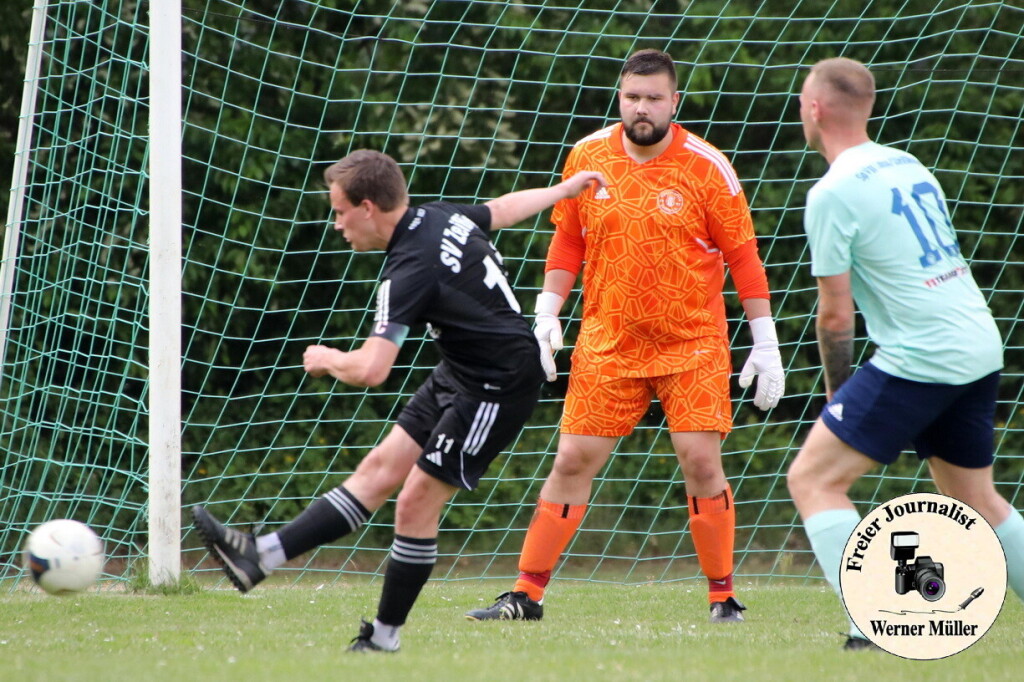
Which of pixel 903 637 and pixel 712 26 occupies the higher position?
pixel 712 26

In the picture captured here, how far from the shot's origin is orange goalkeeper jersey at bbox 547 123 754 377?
4961 mm

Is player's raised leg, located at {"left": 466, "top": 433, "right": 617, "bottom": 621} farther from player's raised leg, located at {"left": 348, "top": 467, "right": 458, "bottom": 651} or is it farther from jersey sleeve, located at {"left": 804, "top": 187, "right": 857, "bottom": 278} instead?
jersey sleeve, located at {"left": 804, "top": 187, "right": 857, "bottom": 278}

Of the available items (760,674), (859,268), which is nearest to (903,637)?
(760,674)

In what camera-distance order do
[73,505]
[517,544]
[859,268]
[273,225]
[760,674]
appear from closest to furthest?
[760,674], [859,268], [73,505], [273,225], [517,544]

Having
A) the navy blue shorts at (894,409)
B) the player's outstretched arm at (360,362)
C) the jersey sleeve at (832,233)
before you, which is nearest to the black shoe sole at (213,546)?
the player's outstretched arm at (360,362)

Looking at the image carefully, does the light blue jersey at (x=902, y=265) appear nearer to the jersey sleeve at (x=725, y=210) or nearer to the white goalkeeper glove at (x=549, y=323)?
the jersey sleeve at (x=725, y=210)

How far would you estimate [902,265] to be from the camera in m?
3.69

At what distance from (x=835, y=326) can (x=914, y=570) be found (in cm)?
73

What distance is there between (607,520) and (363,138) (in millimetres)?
2875

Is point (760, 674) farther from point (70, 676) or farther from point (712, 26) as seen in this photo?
point (712, 26)

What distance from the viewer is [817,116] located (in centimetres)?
384

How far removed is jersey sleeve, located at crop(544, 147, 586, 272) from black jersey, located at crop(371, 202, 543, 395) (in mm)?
991

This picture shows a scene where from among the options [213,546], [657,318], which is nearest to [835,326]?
[657,318]

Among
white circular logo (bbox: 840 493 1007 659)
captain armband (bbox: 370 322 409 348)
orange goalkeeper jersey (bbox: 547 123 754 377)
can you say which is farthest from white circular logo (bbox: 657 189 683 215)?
white circular logo (bbox: 840 493 1007 659)
